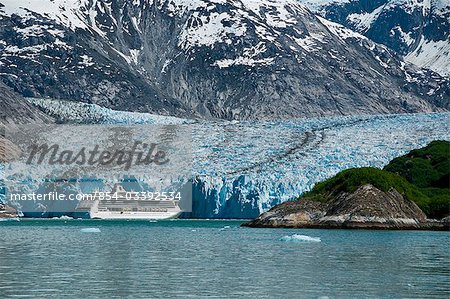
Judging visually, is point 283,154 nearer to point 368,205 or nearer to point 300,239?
point 368,205

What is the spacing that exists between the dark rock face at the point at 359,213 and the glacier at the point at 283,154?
13333 millimetres

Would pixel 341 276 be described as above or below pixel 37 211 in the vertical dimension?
below

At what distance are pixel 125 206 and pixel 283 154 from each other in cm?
2120

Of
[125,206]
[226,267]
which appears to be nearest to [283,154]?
[125,206]

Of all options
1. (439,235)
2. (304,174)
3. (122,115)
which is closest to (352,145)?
(304,174)

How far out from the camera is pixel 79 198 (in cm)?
9875

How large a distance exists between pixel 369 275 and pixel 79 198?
67481 mm

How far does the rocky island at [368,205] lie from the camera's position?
65438 millimetres

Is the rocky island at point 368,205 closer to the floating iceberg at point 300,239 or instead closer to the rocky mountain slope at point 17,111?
the floating iceberg at point 300,239

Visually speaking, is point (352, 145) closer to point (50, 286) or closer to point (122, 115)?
point (122, 115)

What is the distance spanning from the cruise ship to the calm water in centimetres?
4568

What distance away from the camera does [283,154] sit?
298 ft

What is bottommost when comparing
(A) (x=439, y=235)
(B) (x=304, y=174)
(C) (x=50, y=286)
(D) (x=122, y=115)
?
(C) (x=50, y=286)

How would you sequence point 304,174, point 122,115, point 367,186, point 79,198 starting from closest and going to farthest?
1. point 367,186
2. point 304,174
3. point 79,198
4. point 122,115
